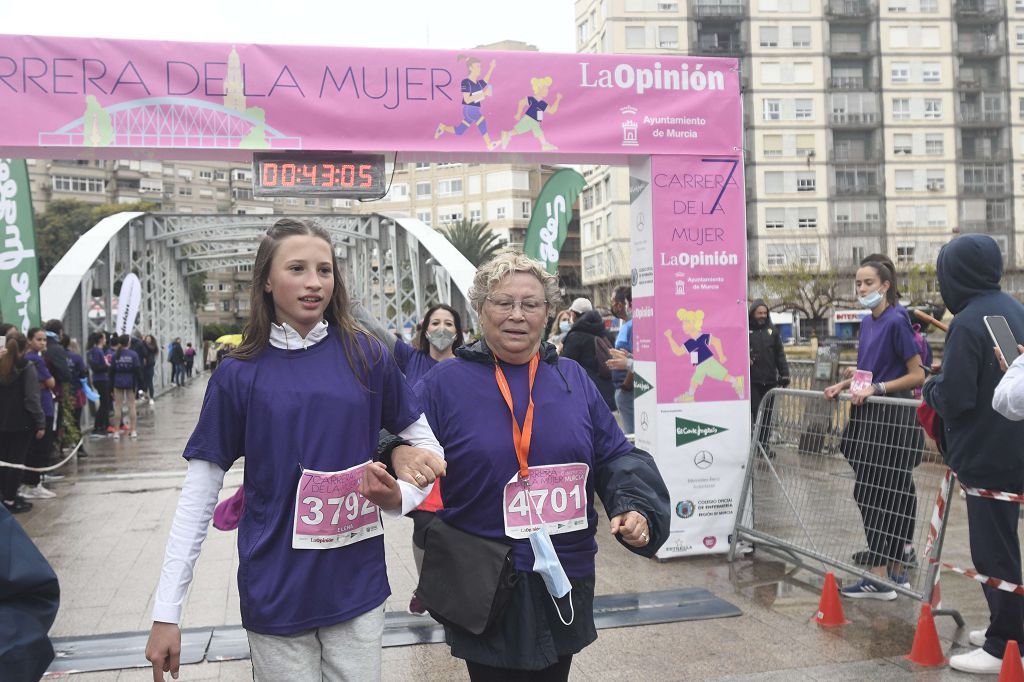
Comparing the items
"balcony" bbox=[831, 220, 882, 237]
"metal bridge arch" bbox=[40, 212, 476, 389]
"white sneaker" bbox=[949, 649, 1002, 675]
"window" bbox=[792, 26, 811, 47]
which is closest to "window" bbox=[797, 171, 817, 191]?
"balcony" bbox=[831, 220, 882, 237]

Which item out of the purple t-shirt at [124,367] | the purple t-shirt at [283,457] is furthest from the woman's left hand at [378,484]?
the purple t-shirt at [124,367]

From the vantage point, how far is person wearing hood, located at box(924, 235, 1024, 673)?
453 centimetres

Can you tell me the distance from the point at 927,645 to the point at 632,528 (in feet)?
9.28

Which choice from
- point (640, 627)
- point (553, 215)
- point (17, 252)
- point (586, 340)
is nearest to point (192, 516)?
point (640, 627)

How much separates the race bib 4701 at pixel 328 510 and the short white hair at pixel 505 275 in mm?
741

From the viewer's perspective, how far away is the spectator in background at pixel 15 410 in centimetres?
925

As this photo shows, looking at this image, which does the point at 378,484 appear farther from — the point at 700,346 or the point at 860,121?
the point at 860,121

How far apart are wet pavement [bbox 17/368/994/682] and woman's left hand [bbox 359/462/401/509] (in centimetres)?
253

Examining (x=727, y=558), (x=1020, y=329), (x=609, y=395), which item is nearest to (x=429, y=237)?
(x=609, y=395)

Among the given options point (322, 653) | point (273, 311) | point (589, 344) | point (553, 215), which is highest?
point (553, 215)

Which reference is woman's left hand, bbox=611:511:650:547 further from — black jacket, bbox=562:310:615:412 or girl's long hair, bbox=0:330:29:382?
girl's long hair, bbox=0:330:29:382

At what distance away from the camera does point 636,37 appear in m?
66.8

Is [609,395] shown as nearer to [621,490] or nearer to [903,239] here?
[621,490]

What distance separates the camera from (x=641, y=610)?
573cm
